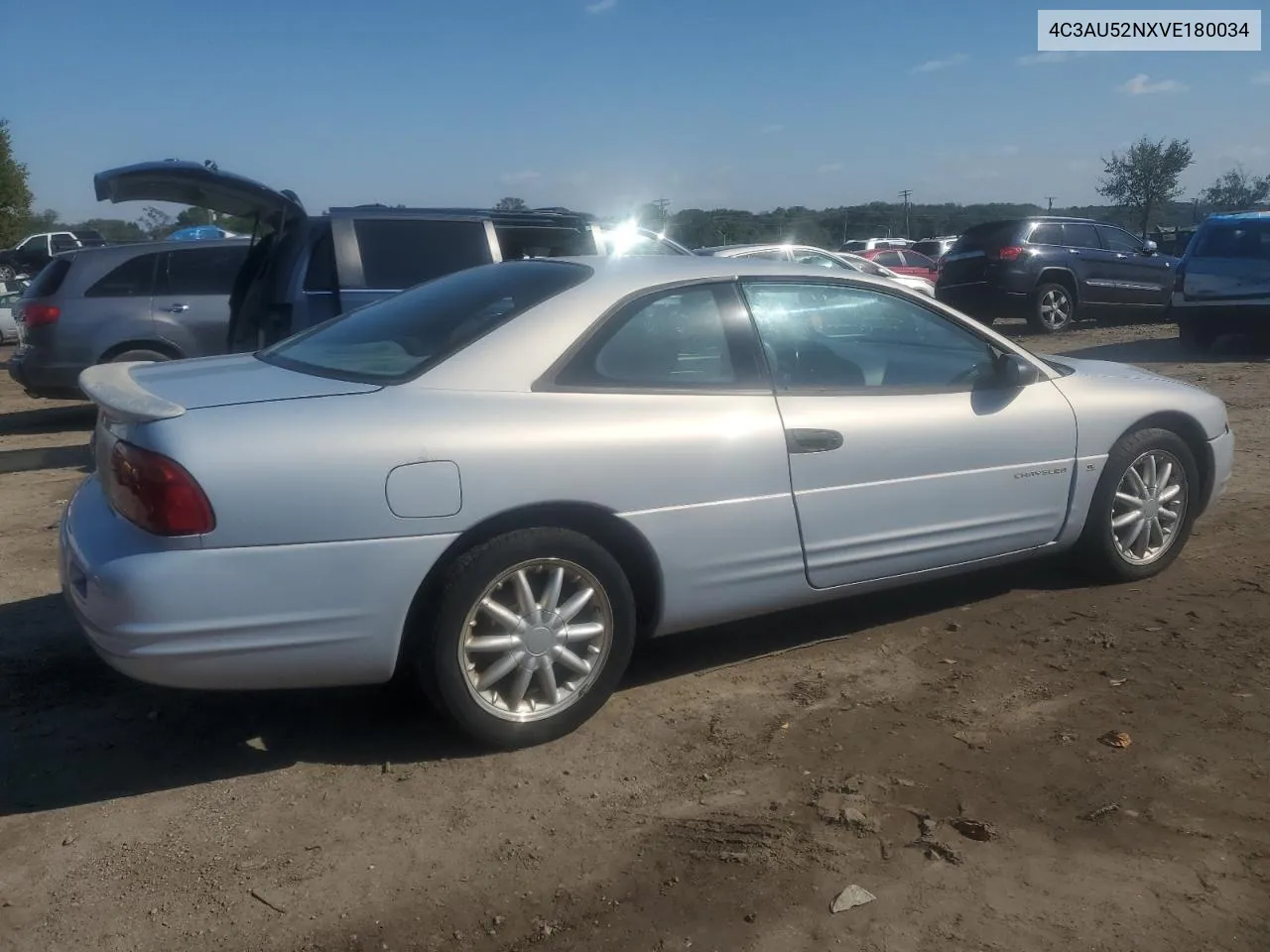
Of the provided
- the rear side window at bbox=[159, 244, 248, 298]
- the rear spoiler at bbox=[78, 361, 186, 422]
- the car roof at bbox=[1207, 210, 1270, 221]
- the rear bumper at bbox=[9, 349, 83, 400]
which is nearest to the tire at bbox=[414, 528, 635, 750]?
the rear spoiler at bbox=[78, 361, 186, 422]

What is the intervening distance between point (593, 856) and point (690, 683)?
121 cm

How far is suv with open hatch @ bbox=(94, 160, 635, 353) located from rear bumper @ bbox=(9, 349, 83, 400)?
3.08 m

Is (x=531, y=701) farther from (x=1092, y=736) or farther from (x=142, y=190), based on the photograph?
(x=142, y=190)

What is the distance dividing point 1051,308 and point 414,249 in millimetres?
11420

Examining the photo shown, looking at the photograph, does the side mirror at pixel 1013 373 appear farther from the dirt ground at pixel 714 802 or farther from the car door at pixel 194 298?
the car door at pixel 194 298

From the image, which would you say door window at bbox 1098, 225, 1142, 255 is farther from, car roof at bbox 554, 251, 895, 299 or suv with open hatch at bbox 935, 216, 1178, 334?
car roof at bbox 554, 251, 895, 299

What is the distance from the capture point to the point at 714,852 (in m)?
3.12

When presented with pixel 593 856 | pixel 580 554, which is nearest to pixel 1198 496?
pixel 580 554

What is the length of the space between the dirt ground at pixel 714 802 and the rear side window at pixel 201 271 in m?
5.84

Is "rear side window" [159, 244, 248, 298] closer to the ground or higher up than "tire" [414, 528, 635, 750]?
higher up

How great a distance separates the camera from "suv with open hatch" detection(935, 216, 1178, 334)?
16359 mm

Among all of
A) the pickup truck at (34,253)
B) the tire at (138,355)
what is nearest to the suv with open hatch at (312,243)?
the tire at (138,355)

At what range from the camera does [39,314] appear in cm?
994

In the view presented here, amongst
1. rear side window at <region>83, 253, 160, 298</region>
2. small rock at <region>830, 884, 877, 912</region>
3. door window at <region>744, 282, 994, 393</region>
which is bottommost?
small rock at <region>830, 884, 877, 912</region>
